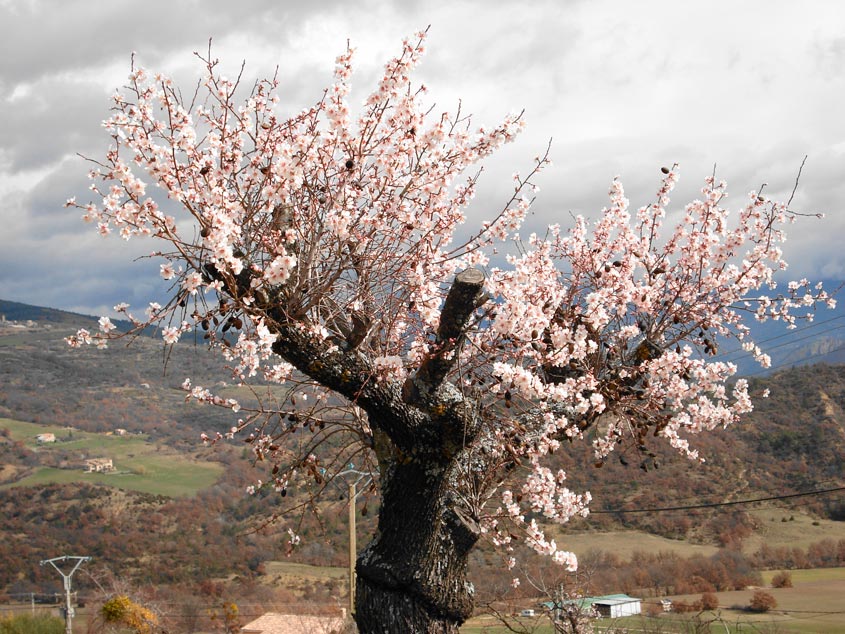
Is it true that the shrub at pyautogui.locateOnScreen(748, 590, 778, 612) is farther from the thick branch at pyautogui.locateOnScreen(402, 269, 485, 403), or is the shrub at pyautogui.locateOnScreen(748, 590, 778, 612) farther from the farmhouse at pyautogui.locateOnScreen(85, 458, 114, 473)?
the farmhouse at pyautogui.locateOnScreen(85, 458, 114, 473)

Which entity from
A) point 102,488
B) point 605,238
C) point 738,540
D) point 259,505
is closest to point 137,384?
point 102,488

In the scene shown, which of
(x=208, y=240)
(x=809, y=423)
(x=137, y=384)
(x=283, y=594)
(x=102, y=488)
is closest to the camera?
(x=208, y=240)

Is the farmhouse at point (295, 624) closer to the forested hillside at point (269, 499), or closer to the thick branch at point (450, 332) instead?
the forested hillside at point (269, 499)

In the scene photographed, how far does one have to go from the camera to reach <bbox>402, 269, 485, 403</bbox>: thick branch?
429cm

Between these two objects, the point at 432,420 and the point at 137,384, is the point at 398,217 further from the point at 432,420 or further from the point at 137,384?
the point at 137,384

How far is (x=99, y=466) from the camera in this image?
5950 cm

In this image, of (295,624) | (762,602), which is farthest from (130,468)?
(762,602)

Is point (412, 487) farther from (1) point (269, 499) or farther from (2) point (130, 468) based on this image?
(2) point (130, 468)

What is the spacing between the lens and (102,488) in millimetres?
53906

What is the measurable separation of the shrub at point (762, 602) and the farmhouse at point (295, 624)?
59.1 ft

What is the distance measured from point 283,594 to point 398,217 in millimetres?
35458

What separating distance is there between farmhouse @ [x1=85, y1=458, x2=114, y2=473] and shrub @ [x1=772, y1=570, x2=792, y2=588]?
166ft

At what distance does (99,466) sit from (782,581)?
5181 cm

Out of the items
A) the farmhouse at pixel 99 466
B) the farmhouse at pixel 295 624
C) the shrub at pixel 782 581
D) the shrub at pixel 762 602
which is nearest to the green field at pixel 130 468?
the farmhouse at pixel 99 466
